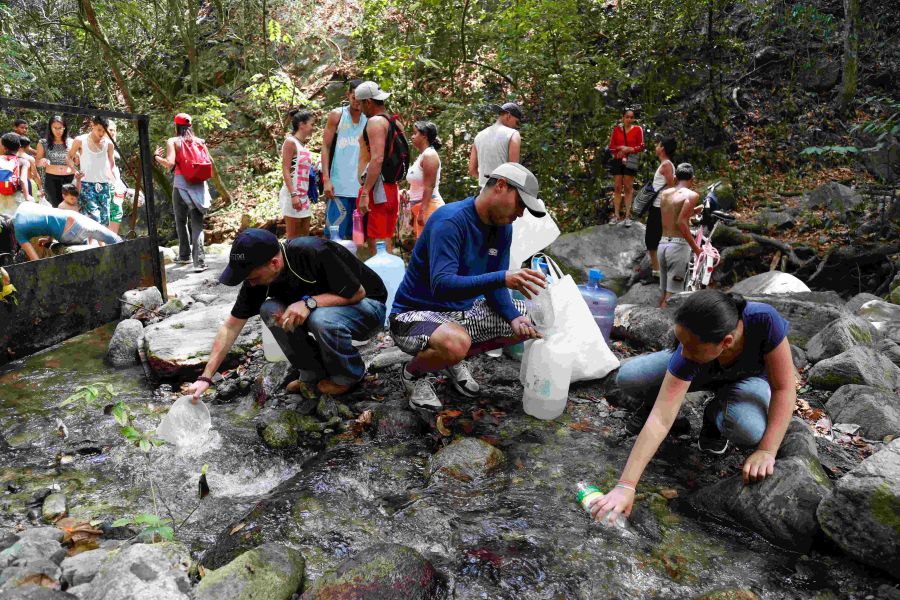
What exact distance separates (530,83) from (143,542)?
858 cm

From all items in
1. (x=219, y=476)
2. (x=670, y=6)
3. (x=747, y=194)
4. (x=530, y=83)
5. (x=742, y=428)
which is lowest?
(x=219, y=476)

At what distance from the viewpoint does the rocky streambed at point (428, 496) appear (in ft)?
7.86

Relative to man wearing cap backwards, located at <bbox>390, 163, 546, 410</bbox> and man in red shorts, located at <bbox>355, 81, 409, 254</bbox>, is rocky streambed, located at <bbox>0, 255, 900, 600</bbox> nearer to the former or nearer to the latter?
man wearing cap backwards, located at <bbox>390, 163, 546, 410</bbox>

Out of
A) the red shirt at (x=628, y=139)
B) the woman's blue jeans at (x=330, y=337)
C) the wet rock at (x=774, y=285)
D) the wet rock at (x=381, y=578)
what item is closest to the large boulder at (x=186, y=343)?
the woman's blue jeans at (x=330, y=337)

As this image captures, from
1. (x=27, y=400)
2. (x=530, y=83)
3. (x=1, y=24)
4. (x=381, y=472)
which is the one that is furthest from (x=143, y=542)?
(x=1, y=24)

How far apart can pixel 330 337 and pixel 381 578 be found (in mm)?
1664

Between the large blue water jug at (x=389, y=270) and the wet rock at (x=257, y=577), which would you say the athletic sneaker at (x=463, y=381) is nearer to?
the large blue water jug at (x=389, y=270)

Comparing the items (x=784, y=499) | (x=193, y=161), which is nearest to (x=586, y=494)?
(x=784, y=499)

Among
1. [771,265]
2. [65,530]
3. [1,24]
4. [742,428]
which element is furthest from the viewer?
[1,24]

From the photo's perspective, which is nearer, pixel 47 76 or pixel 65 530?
pixel 65 530

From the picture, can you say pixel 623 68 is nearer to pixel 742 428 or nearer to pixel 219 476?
pixel 742 428

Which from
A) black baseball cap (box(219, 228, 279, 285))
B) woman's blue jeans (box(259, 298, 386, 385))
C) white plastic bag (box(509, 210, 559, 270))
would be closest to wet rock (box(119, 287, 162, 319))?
woman's blue jeans (box(259, 298, 386, 385))

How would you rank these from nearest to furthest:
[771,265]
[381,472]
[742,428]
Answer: [742,428]
[381,472]
[771,265]

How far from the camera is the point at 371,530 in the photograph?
9.20ft
